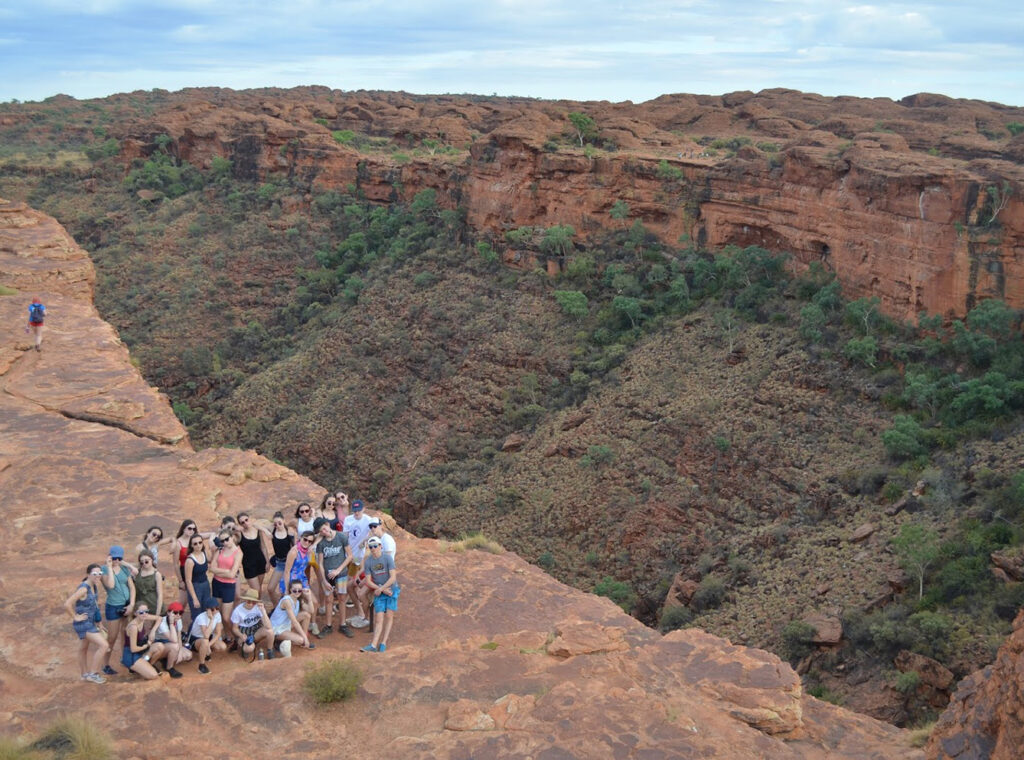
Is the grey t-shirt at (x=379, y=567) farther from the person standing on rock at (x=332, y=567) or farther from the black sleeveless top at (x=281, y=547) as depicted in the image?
the black sleeveless top at (x=281, y=547)

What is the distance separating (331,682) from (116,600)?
218 centimetres

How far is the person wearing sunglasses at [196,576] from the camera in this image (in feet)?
28.5

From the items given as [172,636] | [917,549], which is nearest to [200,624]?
[172,636]

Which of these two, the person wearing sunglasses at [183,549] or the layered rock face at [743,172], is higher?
the layered rock face at [743,172]

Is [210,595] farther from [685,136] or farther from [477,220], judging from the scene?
[685,136]

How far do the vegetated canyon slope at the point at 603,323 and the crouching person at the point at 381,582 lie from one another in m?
11.0

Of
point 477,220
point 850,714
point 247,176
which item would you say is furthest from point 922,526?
point 247,176

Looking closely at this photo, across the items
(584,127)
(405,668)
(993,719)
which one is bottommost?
(405,668)

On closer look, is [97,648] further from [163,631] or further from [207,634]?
[207,634]

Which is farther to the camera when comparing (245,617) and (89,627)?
(245,617)

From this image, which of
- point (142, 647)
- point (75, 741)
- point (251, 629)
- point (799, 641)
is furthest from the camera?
point (799, 641)

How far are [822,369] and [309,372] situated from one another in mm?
20921

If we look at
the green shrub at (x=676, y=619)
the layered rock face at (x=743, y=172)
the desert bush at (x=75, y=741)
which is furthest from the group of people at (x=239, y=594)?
the layered rock face at (x=743, y=172)

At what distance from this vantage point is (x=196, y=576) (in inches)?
344
